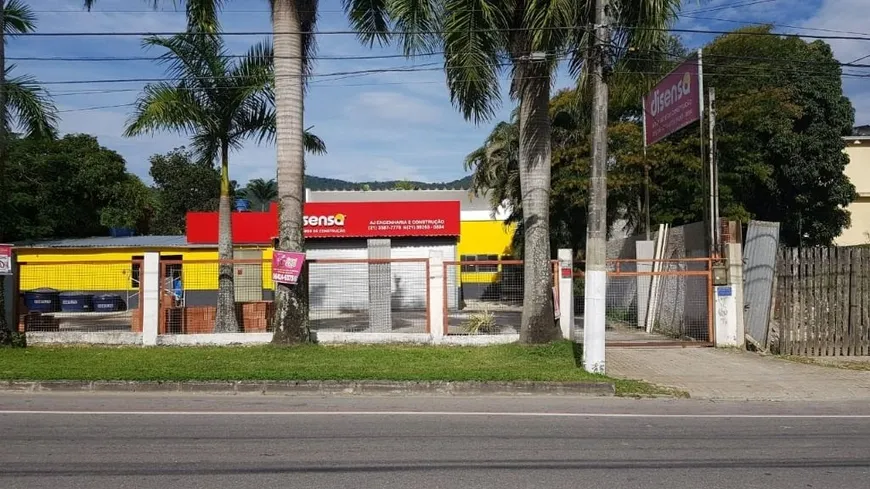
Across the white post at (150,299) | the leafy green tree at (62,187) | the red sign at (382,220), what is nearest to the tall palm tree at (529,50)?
the white post at (150,299)

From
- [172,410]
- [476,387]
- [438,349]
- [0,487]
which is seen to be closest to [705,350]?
[438,349]

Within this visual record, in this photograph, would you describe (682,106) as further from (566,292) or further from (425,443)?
(425,443)

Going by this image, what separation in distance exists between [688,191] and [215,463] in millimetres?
22472

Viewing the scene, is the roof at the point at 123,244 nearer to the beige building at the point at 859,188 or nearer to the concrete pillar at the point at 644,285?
the concrete pillar at the point at 644,285

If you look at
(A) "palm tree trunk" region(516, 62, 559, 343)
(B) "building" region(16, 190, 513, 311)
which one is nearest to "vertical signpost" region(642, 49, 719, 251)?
(A) "palm tree trunk" region(516, 62, 559, 343)

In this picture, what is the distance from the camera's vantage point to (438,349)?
14.6 m

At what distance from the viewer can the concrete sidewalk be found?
35.3 feet

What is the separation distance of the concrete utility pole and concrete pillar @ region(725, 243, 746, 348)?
5.03 metres

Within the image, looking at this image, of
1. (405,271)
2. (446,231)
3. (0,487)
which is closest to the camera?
(0,487)

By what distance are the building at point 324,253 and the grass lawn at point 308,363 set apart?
75.7 inches

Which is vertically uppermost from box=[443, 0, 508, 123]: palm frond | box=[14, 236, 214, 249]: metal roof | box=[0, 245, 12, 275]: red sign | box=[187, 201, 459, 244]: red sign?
box=[443, 0, 508, 123]: palm frond

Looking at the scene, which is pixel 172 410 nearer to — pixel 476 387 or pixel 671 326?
pixel 476 387

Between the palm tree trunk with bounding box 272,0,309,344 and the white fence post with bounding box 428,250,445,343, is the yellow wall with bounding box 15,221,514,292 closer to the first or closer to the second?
the palm tree trunk with bounding box 272,0,309,344

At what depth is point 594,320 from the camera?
1166 centimetres
